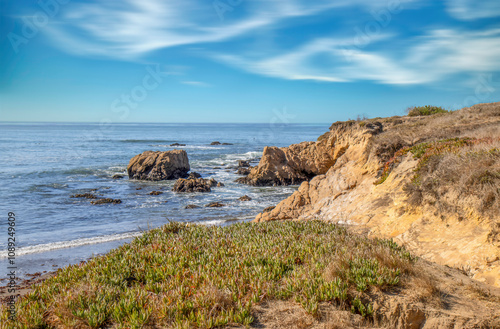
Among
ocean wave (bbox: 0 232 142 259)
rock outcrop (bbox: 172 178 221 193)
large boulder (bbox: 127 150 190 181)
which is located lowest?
ocean wave (bbox: 0 232 142 259)

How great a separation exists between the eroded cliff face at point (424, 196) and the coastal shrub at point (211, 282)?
143cm

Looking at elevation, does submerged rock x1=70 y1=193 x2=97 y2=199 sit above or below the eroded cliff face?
below

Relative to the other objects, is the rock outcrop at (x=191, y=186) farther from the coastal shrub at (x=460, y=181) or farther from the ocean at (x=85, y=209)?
the coastal shrub at (x=460, y=181)

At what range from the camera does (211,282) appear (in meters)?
5.69

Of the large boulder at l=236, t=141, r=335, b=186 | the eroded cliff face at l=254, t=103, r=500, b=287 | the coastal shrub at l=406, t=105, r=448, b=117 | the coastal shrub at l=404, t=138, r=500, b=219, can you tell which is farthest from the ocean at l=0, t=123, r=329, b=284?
the coastal shrub at l=406, t=105, r=448, b=117

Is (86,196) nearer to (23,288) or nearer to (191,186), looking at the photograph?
(191,186)

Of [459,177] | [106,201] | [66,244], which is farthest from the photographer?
[106,201]

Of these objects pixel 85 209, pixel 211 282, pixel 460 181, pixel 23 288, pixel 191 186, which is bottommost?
pixel 85 209

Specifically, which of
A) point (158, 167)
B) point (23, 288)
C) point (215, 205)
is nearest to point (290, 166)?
point (215, 205)

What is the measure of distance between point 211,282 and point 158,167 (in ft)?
98.9

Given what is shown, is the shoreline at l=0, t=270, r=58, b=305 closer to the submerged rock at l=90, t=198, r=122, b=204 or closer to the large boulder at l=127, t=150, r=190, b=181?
the submerged rock at l=90, t=198, r=122, b=204

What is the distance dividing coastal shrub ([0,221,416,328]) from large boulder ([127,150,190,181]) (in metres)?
26.4

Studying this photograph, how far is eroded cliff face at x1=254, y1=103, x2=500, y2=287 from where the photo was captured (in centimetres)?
712

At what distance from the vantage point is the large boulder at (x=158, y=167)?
1344 inches
